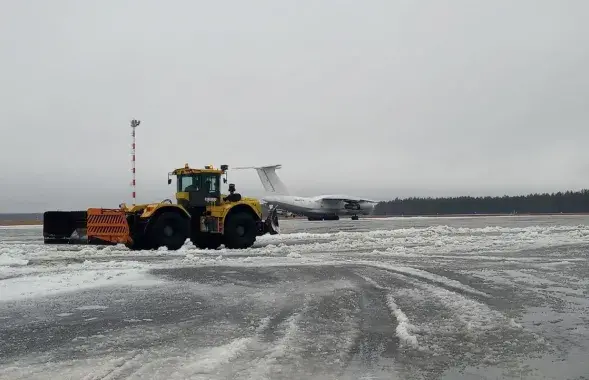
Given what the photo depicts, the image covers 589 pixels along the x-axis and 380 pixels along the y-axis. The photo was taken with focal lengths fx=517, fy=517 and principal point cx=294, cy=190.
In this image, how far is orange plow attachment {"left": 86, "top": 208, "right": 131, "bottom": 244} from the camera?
15422 mm

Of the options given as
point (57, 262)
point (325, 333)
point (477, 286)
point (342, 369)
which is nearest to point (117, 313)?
point (325, 333)

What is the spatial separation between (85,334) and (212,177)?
1236cm

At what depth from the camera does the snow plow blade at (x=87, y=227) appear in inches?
608

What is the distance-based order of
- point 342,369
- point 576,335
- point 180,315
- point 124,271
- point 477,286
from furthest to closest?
point 124,271 < point 477,286 < point 180,315 < point 576,335 < point 342,369

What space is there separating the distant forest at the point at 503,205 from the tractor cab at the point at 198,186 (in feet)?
292

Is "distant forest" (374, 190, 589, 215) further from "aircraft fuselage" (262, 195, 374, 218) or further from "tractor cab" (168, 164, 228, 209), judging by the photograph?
"tractor cab" (168, 164, 228, 209)

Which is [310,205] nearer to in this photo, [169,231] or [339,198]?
[339,198]

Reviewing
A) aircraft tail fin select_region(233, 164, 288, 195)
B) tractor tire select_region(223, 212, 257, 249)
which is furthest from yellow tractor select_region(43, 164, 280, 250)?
aircraft tail fin select_region(233, 164, 288, 195)

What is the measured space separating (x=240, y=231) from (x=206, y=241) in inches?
62.6

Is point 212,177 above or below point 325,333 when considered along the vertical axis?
above

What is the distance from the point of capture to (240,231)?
17.3 meters

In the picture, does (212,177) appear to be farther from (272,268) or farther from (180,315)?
(180,315)

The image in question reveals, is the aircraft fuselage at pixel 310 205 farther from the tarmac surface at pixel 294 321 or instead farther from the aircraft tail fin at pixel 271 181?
the tarmac surface at pixel 294 321

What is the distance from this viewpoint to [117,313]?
641cm
